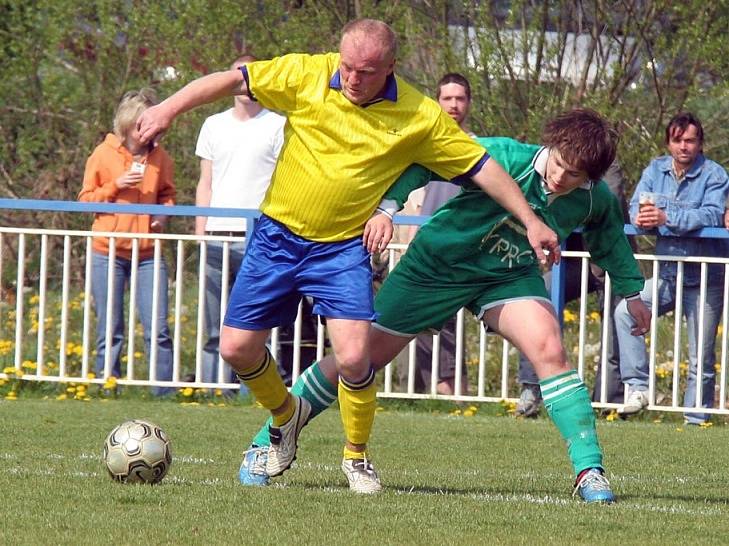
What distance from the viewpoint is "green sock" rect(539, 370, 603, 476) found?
683cm

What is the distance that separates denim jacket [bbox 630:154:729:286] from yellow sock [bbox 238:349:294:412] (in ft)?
13.6

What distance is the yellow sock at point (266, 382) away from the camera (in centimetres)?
714

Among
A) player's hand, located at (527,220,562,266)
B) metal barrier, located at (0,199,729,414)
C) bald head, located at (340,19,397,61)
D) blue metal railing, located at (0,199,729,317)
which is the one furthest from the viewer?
metal barrier, located at (0,199,729,414)

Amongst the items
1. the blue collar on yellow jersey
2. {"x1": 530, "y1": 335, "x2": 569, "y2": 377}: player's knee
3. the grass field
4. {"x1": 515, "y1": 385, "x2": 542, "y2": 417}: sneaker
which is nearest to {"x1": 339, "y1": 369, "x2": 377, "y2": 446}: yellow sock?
the grass field

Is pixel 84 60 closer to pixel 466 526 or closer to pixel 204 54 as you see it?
pixel 204 54

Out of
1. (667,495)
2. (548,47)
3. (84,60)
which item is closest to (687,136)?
(548,47)

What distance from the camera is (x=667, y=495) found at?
7.19 m

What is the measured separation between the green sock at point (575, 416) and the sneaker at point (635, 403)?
156 inches

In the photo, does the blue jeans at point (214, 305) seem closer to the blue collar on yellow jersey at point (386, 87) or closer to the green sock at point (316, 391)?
the green sock at point (316, 391)

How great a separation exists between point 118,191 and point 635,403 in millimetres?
3922

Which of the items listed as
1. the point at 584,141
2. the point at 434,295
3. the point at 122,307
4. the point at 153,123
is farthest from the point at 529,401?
the point at 153,123

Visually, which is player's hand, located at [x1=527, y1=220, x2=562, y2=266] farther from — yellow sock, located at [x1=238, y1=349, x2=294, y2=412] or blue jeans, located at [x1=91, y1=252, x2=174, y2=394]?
blue jeans, located at [x1=91, y1=252, x2=174, y2=394]

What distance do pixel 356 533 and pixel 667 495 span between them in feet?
6.51

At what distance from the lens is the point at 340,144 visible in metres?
6.72
